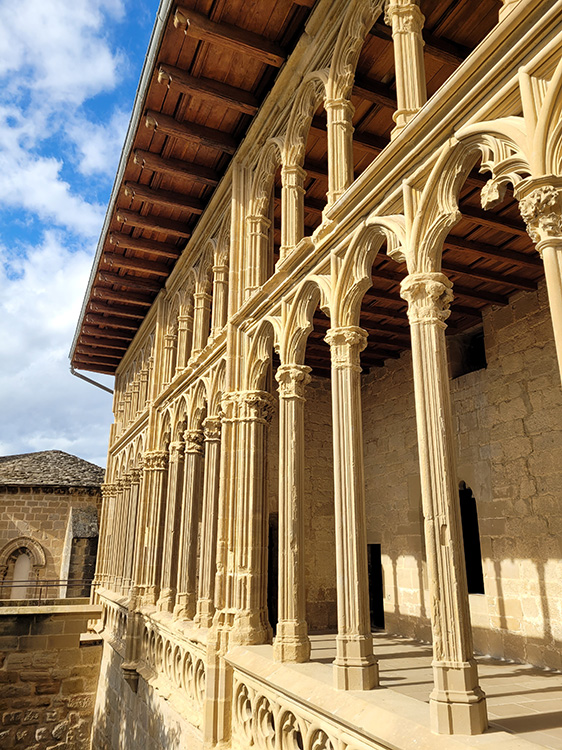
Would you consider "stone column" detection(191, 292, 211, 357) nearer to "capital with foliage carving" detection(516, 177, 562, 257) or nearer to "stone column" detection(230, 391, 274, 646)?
"stone column" detection(230, 391, 274, 646)

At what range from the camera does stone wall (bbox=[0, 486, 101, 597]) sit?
19.8m

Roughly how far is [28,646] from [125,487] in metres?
3.83

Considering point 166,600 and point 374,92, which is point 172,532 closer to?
point 166,600

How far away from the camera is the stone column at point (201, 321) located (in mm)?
9430

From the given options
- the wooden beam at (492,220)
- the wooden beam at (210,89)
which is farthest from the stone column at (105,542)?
the wooden beam at (492,220)

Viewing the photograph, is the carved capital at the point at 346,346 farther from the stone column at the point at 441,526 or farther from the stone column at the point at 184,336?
the stone column at the point at 184,336

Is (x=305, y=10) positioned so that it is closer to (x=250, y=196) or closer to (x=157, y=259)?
(x=250, y=196)

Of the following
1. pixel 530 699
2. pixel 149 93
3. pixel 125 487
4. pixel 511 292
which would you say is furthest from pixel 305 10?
pixel 125 487

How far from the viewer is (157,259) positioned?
11.4 metres

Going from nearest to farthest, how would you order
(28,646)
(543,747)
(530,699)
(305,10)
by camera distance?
(543,747) → (530,699) → (305,10) → (28,646)

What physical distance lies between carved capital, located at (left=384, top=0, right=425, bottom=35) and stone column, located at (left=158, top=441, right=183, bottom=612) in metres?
6.92

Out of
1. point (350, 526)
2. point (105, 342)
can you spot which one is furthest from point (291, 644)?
point (105, 342)

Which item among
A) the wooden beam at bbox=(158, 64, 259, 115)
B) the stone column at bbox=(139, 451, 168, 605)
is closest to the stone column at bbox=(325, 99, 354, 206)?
the wooden beam at bbox=(158, 64, 259, 115)

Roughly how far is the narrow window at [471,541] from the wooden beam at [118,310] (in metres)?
8.24
